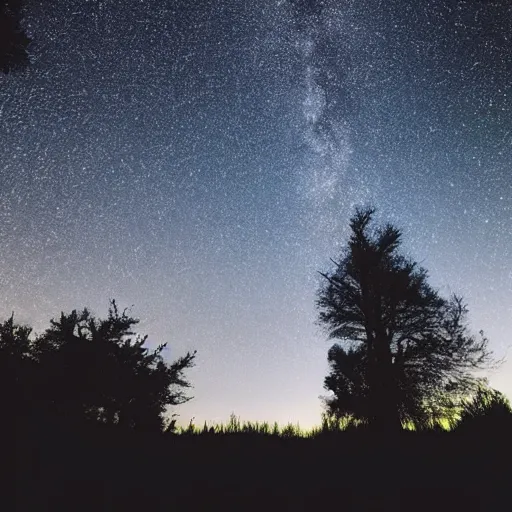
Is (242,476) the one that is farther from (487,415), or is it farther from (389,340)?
(389,340)

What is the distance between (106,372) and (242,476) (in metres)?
10.5

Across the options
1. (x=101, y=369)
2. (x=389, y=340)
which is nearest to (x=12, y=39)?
(x=101, y=369)

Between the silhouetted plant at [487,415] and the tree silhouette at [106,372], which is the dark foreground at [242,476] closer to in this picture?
the silhouetted plant at [487,415]

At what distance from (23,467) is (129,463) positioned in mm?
740

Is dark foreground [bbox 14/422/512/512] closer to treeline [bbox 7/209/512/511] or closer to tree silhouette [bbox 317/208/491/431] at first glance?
treeline [bbox 7/209/512/511]

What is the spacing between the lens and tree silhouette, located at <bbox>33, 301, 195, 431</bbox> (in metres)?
10.5

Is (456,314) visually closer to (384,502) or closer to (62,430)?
(384,502)

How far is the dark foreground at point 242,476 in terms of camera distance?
2.23 m

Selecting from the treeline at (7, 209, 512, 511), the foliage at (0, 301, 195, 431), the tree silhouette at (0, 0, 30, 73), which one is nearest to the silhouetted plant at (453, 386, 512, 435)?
the treeline at (7, 209, 512, 511)

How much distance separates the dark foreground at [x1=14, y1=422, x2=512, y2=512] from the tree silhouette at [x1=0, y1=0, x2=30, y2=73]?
914 centimetres

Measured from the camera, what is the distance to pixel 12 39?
8023 millimetres

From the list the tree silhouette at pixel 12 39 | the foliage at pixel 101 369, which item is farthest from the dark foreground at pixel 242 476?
the tree silhouette at pixel 12 39

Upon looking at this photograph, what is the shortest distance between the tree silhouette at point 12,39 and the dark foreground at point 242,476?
30.0ft

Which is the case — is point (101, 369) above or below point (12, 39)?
below
